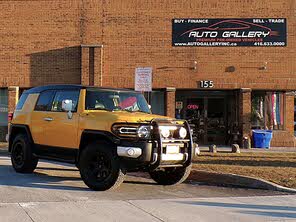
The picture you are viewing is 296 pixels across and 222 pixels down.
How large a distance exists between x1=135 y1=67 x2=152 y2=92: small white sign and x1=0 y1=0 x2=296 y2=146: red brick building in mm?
7292

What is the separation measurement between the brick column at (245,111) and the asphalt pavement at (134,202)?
10440 millimetres

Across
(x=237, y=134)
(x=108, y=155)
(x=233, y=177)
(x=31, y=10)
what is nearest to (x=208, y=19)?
(x=237, y=134)

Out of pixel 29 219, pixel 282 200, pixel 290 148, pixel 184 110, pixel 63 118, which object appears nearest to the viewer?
pixel 29 219

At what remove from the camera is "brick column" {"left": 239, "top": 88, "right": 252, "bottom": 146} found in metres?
20.5

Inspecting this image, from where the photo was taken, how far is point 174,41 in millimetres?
20812

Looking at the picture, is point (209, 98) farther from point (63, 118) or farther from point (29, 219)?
point (29, 219)

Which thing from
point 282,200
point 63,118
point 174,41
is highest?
point 174,41

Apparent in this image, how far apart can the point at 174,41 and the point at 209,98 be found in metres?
3.31

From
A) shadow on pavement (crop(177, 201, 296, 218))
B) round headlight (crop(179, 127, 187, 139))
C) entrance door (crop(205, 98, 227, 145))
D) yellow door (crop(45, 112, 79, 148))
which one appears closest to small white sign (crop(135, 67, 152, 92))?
yellow door (crop(45, 112, 79, 148))

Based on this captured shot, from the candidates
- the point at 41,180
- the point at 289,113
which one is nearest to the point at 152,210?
the point at 41,180

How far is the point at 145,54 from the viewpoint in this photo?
68.3ft

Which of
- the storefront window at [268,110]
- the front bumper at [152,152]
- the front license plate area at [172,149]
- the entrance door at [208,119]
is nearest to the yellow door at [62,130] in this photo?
the front bumper at [152,152]

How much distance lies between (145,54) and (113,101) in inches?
439

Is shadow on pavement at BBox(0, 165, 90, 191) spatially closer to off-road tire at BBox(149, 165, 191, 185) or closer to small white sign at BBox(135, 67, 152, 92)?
off-road tire at BBox(149, 165, 191, 185)
